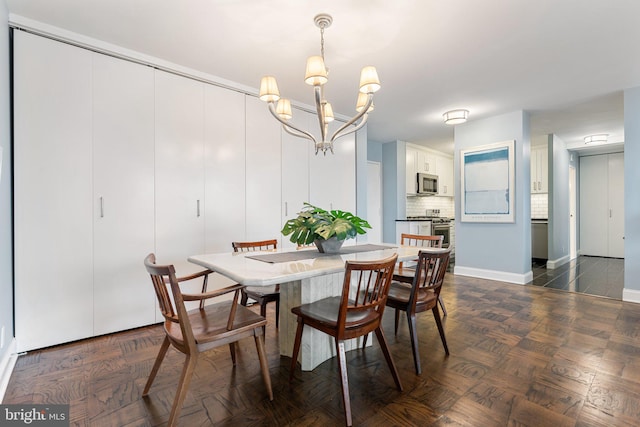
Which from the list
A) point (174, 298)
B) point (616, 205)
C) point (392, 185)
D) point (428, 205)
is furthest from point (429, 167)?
point (174, 298)

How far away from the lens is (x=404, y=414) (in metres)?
1.65

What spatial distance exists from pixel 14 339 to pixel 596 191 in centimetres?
982

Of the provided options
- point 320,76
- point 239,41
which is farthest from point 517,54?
point 239,41

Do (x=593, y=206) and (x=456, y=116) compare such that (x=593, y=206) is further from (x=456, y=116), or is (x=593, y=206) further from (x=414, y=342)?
(x=414, y=342)

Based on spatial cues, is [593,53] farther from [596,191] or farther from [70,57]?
[596,191]

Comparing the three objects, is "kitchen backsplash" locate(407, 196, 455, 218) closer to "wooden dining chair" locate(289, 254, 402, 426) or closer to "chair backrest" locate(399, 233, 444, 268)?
"chair backrest" locate(399, 233, 444, 268)

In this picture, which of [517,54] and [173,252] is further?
[173,252]

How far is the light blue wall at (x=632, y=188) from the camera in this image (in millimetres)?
3676

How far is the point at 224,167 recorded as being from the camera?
3467mm

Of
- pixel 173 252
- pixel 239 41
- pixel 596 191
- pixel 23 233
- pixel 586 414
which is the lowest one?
pixel 586 414

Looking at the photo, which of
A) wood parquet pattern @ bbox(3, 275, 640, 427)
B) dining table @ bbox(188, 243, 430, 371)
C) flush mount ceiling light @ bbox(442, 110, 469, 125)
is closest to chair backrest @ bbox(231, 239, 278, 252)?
dining table @ bbox(188, 243, 430, 371)

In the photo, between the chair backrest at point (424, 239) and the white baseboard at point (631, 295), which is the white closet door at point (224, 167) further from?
the white baseboard at point (631, 295)

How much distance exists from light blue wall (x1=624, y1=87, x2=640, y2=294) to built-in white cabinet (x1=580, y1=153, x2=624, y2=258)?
159 inches

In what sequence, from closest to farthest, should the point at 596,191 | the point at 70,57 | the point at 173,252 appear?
1. the point at 70,57
2. the point at 173,252
3. the point at 596,191
